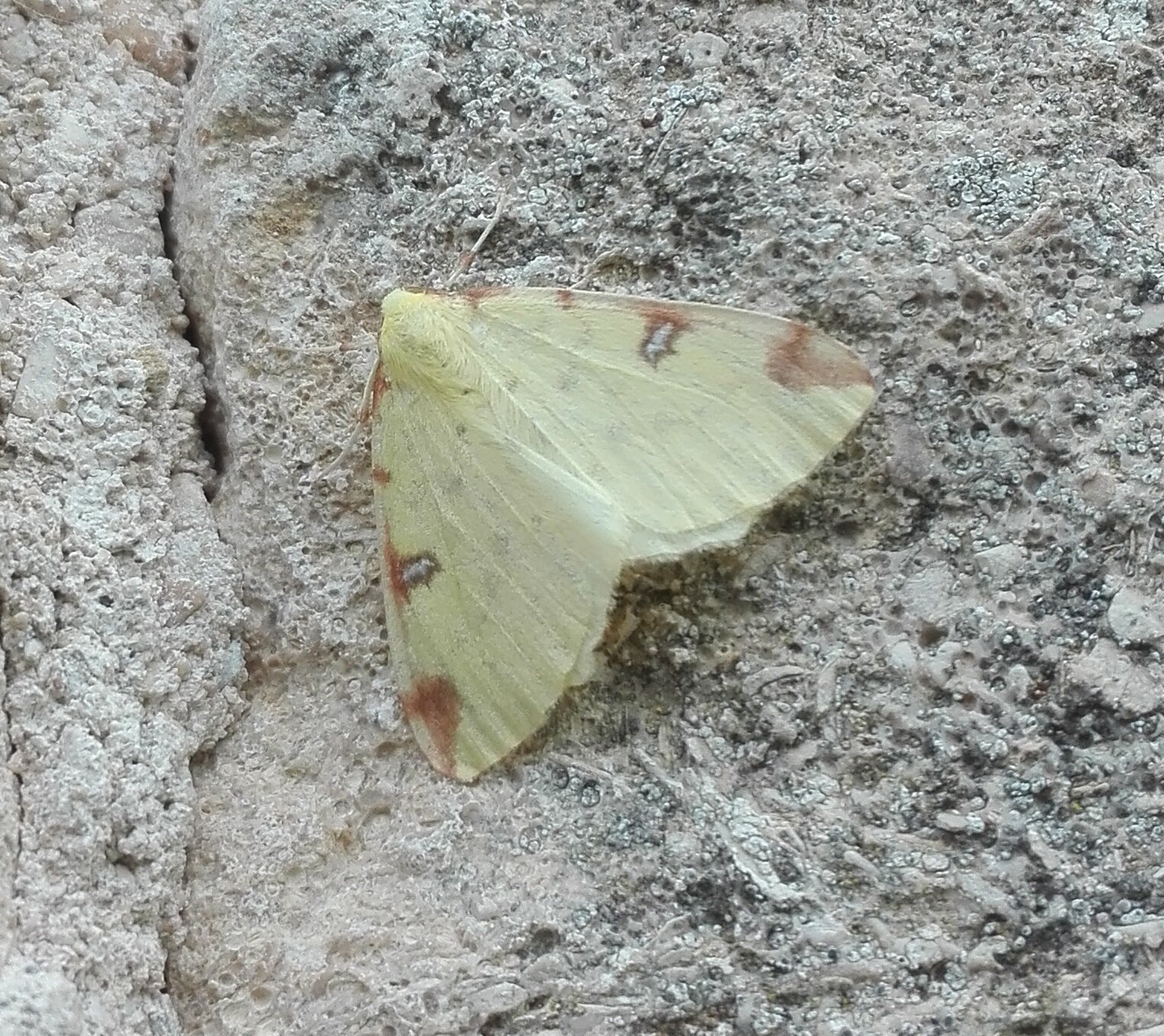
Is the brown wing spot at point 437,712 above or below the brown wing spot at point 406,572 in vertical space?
below

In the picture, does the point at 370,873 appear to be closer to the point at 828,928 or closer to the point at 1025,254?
the point at 828,928

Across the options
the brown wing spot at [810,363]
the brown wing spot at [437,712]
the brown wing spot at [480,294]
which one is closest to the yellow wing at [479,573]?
the brown wing spot at [437,712]

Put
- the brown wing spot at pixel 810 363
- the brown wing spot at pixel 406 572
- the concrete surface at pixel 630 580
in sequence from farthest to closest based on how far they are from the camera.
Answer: the brown wing spot at pixel 406 572
the brown wing spot at pixel 810 363
the concrete surface at pixel 630 580

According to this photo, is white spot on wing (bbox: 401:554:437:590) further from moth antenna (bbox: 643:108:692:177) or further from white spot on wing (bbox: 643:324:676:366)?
moth antenna (bbox: 643:108:692:177)

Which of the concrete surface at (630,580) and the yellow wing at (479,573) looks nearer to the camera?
the concrete surface at (630,580)

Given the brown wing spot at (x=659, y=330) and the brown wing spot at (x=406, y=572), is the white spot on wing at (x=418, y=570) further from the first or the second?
the brown wing spot at (x=659, y=330)

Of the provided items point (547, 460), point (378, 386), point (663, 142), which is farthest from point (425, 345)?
point (663, 142)

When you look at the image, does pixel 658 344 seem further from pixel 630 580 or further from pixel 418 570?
pixel 418 570

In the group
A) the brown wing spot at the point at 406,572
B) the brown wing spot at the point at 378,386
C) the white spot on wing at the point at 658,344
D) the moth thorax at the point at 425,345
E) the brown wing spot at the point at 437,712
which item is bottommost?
the brown wing spot at the point at 437,712
